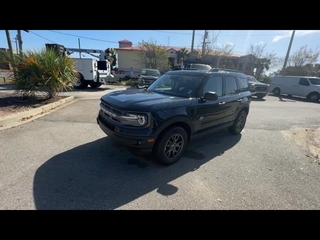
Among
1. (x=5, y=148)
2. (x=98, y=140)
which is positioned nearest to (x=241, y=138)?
(x=98, y=140)

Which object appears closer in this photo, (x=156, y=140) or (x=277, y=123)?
(x=156, y=140)

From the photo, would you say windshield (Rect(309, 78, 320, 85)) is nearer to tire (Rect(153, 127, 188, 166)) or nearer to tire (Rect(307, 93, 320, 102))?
tire (Rect(307, 93, 320, 102))

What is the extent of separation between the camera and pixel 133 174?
3.18 metres

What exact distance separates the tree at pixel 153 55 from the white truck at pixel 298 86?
48.4ft

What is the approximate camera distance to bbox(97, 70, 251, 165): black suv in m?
3.05

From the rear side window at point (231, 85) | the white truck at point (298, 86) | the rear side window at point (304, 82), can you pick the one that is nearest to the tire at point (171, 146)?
the rear side window at point (231, 85)

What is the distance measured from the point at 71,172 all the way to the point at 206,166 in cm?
255

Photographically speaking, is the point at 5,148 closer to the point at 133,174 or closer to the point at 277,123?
the point at 133,174

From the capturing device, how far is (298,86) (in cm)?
1645

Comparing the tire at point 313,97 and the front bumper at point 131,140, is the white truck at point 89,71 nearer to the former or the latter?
the front bumper at point 131,140

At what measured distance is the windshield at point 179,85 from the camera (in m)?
3.88

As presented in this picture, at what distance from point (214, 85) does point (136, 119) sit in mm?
2246

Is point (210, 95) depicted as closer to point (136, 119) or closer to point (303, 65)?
point (136, 119)

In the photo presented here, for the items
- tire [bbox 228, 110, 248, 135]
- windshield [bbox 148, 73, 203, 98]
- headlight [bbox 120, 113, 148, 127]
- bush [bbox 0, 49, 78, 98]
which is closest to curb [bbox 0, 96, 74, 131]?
bush [bbox 0, 49, 78, 98]
